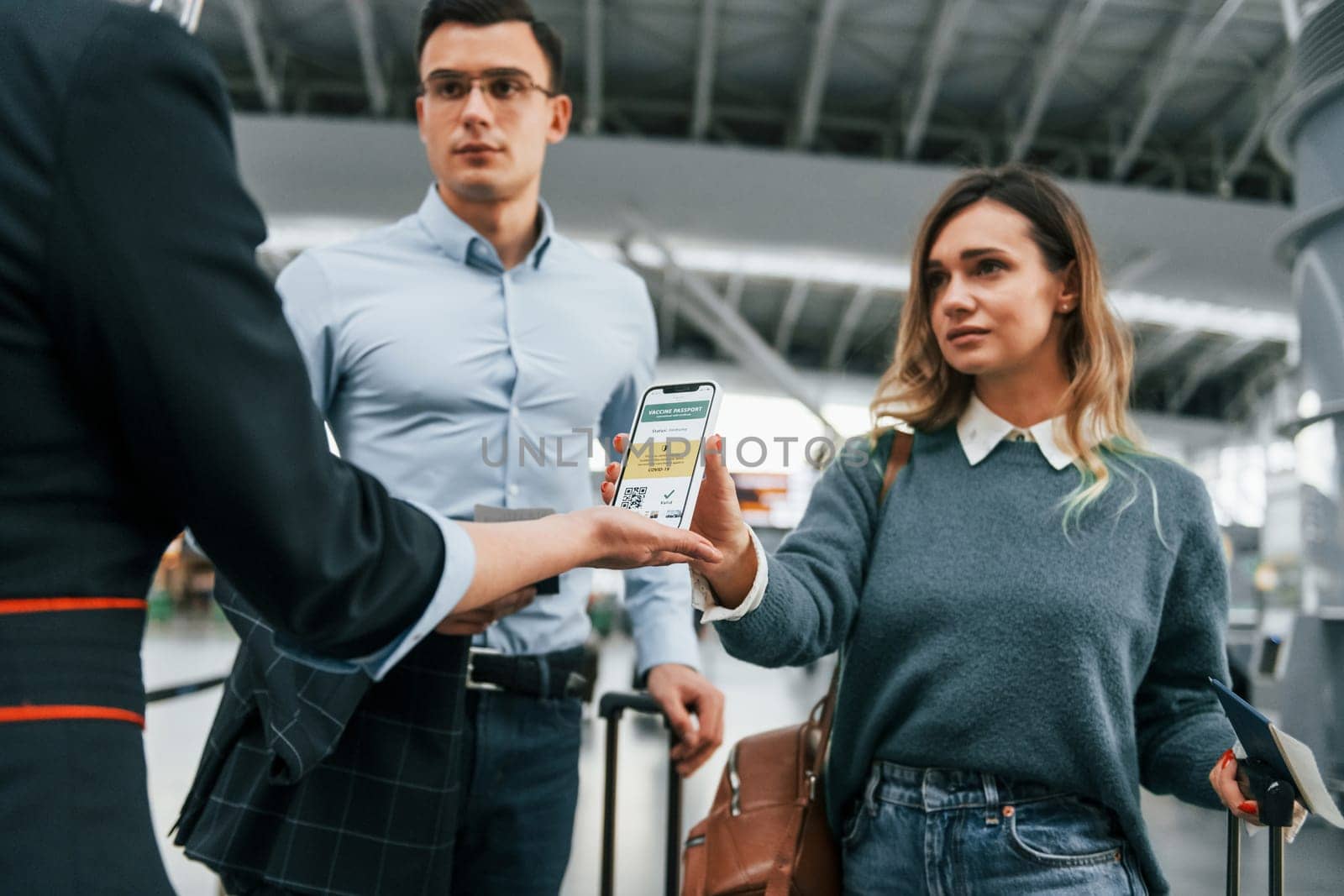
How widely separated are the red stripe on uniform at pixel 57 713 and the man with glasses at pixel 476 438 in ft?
2.13

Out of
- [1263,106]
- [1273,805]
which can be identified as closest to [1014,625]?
[1273,805]

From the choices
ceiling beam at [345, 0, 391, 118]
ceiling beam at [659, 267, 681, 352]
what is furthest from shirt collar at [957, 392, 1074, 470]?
ceiling beam at [659, 267, 681, 352]

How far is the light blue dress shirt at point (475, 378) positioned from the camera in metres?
1.76

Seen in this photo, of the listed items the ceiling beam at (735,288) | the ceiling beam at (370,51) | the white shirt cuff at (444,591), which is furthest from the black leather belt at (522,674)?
the ceiling beam at (735,288)

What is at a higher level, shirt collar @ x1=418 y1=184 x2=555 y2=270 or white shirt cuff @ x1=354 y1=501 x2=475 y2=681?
shirt collar @ x1=418 y1=184 x2=555 y2=270

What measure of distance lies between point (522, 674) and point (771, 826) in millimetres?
472

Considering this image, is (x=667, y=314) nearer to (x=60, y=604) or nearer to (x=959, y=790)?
(x=959, y=790)

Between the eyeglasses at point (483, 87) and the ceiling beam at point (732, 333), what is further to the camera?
the ceiling beam at point (732, 333)

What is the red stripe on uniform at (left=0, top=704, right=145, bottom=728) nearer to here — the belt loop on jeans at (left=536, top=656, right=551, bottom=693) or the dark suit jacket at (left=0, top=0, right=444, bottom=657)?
the dark suit jacket at (left=0, top=0, right=444, bottom=657)

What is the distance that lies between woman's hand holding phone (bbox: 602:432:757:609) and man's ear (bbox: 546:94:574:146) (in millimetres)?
903

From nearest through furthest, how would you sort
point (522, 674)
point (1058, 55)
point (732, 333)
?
point (522, 674) < point (1058, 55) < point (732, 333)

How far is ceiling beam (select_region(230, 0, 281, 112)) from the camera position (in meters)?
10.6

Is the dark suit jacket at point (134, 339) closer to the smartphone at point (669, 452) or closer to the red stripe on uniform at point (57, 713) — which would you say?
the red stripe on uniform at point (57, 713)

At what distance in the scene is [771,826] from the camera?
166 centimetres
